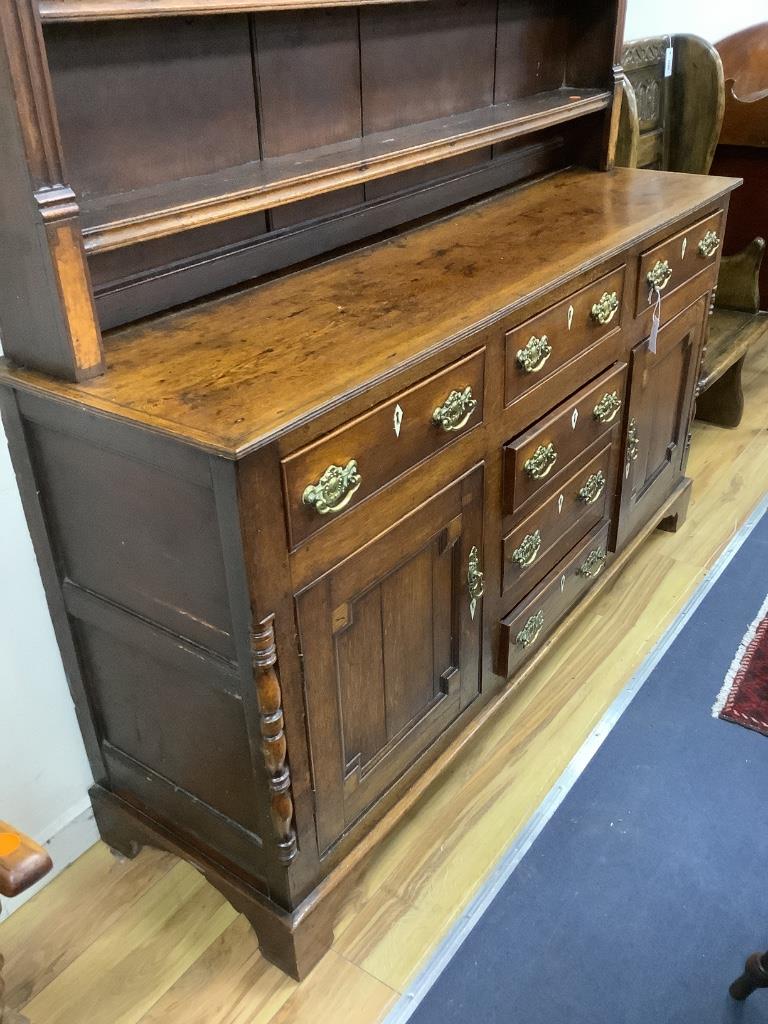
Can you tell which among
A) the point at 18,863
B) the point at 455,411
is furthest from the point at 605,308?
the point at 18,863

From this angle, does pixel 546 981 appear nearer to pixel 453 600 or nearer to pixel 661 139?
pixel 453 600

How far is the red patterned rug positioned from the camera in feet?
6.52

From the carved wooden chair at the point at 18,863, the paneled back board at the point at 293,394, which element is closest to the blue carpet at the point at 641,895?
the paneled back board at the point at 293,394

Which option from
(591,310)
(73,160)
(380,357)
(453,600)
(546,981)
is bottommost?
(546,981)

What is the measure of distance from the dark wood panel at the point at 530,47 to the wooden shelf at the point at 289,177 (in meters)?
0.13

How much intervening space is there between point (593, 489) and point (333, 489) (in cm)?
95

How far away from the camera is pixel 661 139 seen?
2869 millimetres

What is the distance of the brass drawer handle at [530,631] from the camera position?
5.96ft

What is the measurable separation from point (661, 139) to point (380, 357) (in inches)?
83.9

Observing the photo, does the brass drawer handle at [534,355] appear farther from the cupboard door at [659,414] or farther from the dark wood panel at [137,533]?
the dark wood panel at [137,533]

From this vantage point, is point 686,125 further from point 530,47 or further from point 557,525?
point 557,525

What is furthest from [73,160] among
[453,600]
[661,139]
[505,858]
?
[661,139]

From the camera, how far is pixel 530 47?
6.77 feet

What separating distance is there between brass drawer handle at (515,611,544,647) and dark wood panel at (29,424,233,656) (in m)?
0.78
